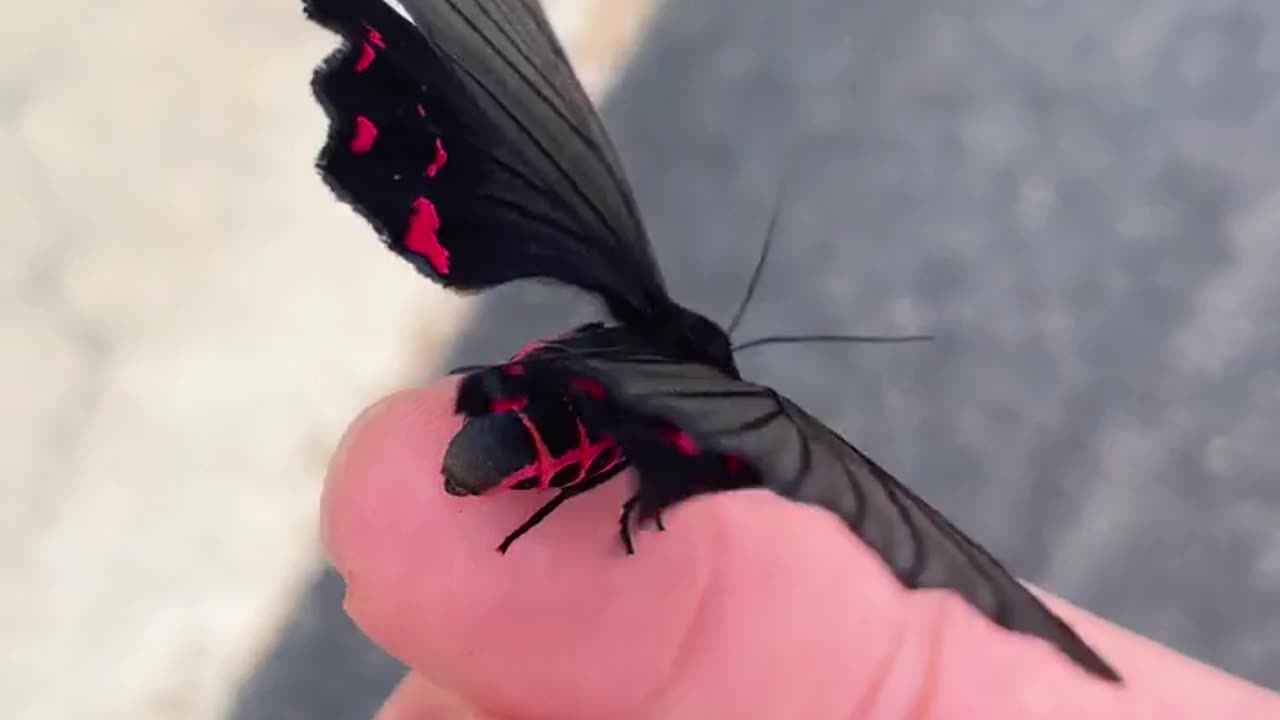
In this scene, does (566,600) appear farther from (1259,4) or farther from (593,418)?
(1259,4)

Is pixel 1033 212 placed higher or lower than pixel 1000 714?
higher

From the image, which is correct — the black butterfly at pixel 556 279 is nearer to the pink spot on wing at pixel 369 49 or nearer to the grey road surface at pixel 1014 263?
the pink spot on wing at pixel 369 49

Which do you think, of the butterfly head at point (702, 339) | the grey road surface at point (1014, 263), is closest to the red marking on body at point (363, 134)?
the butterfly head at point (702, 339)

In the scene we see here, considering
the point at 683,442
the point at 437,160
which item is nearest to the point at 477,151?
the point at 437,160

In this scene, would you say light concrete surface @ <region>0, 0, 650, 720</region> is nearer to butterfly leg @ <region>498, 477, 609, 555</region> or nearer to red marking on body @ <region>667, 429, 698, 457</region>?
butterfly leg @ <region>498, 477, 609, 555</region>

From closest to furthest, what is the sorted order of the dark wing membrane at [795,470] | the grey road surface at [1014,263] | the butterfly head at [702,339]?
the dark wing membrane at [795,470]
the butterfly head at [702,339]
the grey road surface at [1014,263]

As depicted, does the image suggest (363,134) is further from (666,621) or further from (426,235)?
(666,621)

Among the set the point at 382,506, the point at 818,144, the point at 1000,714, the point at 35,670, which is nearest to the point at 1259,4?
the point at 818,144
